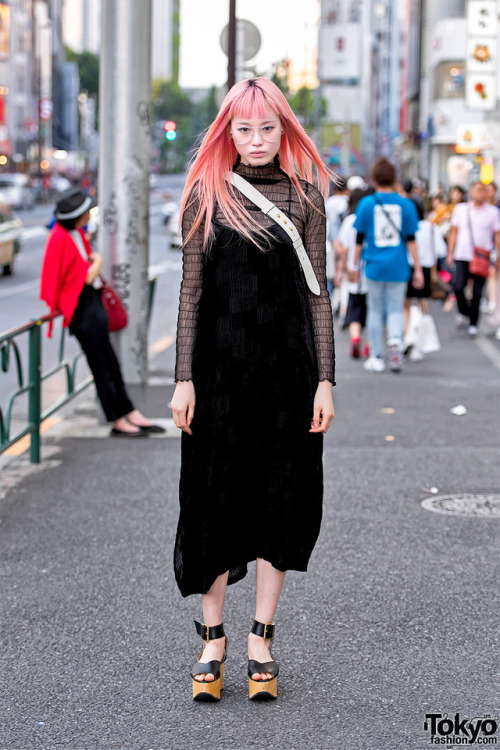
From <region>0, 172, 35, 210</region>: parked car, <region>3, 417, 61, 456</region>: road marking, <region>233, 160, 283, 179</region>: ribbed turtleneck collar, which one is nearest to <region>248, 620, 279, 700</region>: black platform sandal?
<region>233, 160, 283, 179</region>: ribbed turtleneck collar

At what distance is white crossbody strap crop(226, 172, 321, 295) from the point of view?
3.79 metres

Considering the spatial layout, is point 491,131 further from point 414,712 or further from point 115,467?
point 414,712

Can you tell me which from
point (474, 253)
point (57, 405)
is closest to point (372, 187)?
point (474, 253)

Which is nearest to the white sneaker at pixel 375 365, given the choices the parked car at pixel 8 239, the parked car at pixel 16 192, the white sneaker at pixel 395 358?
the white sneaker at pixel 395 358

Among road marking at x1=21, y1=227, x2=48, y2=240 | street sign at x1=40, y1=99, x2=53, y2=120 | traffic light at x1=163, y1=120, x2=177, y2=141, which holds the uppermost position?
street sign at x1=40, y1=99, x2=53, y2=120

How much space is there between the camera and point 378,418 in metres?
9.45

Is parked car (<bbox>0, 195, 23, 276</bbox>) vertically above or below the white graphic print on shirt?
below

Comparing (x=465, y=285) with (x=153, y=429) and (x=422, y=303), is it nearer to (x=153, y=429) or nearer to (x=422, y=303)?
(x=422, y=303)

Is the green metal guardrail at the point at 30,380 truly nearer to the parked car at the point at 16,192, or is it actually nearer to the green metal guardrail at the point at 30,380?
the green metal guardrail at the point at 30,380

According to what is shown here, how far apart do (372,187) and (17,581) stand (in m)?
7.45

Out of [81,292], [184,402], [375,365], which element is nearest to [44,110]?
[375,365]

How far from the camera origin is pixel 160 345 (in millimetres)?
14203

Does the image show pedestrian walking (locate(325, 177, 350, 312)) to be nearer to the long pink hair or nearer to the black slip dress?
the long pink hair

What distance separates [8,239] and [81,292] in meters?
17.1
